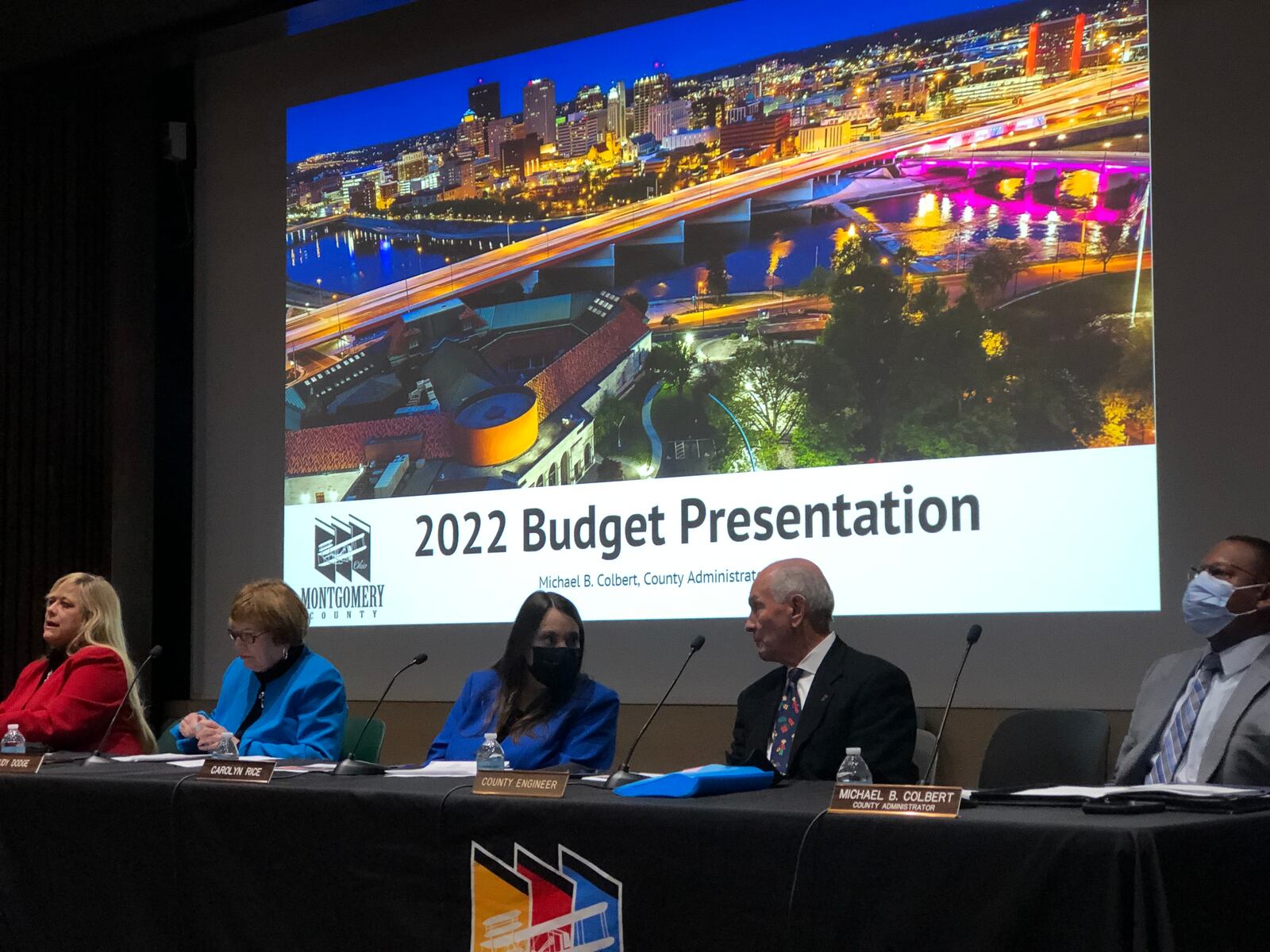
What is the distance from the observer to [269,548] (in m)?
5.36

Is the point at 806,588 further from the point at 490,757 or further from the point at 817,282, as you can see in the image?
the point at 817,282

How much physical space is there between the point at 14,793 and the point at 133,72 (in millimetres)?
3685

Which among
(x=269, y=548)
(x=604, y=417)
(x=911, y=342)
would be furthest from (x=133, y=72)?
(x=911, y=342)

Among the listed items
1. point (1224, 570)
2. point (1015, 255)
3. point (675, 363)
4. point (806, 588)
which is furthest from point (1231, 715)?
point (675, 363)

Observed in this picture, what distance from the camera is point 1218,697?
9.30ft

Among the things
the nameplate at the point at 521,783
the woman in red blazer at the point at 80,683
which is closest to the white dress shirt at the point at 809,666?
the nameplate at the point at 521,783

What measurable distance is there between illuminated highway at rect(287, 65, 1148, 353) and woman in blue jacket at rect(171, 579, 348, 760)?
1645mm

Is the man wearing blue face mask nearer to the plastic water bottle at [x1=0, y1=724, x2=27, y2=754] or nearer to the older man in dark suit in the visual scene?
the older man in dark suit

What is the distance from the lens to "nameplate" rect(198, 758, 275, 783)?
2557 mm

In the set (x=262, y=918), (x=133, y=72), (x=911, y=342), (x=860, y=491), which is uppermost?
(x=133, y=72)

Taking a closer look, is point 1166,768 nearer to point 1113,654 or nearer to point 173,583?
point 1113,654

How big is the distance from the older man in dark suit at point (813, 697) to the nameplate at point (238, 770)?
93 cm

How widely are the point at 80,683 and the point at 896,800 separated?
261cm

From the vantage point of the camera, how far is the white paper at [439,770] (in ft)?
8.77
